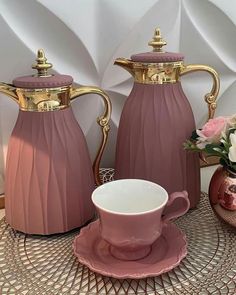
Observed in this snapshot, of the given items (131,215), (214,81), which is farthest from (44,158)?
(214,81)

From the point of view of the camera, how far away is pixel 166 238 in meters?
0.47

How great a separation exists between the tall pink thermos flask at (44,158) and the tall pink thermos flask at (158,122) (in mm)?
67

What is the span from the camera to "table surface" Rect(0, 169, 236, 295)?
1.32ft

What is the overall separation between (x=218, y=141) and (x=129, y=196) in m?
0.12

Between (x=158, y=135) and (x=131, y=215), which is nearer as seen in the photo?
(x=131, y=215)

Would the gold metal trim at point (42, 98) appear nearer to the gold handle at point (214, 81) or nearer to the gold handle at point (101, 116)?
the gold handle at point (101, 116)

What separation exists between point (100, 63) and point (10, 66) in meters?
0.12

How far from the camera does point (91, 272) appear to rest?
426 millimetres

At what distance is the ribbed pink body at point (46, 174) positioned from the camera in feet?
1.53

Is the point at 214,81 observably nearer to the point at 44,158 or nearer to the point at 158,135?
the point at 158,135

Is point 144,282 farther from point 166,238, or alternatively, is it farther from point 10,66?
point 10,66

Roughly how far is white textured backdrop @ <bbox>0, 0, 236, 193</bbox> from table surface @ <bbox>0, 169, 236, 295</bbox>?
0.49ft

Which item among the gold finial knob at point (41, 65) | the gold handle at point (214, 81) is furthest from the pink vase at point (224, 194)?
the gold finial knob at point (41, 65)

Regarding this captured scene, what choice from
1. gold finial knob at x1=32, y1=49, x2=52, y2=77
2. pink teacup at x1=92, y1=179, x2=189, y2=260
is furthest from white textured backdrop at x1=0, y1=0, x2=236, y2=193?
pink teacup at x1=92, y1=179, x2=189, y2=260
